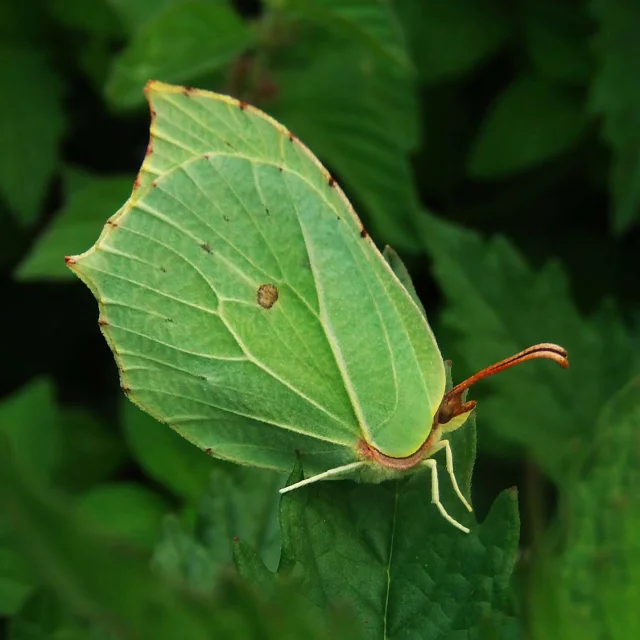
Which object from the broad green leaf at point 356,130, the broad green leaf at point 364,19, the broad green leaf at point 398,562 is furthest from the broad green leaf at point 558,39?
the broad green leaf at point 398,562

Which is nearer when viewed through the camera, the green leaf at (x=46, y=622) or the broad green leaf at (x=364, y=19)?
the green leaf at (x=46, y=622)

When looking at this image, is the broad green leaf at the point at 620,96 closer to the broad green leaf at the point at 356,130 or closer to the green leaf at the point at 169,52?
the broad green leaf at the point at 356,130

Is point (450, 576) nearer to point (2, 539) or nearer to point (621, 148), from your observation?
point (2, 539)

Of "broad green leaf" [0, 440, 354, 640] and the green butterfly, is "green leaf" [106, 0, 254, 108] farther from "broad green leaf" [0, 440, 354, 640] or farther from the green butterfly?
"broad green leaf" [0, 440, 354, 640]

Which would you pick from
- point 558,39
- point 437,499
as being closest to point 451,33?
point 558,39

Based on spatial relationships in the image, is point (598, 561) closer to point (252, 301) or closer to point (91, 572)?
point (91, 572)

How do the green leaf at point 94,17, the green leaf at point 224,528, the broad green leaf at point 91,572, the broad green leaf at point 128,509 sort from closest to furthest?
the broad green leaf at point 91,572, the green leaf at point 224,528, the broad green leaf at point 128,509, the green leaf at point 94,17

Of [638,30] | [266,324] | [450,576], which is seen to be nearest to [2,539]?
[450,576]
